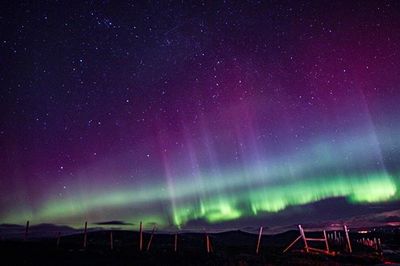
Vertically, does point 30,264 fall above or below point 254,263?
above

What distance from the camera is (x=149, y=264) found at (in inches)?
922

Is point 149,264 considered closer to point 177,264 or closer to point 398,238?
point 177,264

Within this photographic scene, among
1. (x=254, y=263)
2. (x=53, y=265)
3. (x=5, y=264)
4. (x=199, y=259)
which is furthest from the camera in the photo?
(x=199, y=259)

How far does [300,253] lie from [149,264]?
16014 mm

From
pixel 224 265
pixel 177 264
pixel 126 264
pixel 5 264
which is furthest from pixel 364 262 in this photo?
pixel 5 264

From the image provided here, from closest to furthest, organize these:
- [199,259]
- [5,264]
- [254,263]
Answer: [5,264], [254,263], [199,259]

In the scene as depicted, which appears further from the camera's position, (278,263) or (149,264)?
(278,263)

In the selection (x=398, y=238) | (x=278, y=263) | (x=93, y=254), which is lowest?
(x=398, y=238)

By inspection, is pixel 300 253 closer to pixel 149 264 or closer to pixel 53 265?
pixel 149 264

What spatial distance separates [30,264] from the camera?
21328 mm

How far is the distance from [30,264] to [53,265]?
1.57 metres

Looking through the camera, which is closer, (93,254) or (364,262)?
(364,262)

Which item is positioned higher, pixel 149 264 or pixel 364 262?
pixel 149 264

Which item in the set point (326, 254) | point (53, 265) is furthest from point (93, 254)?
point (326, 254)
